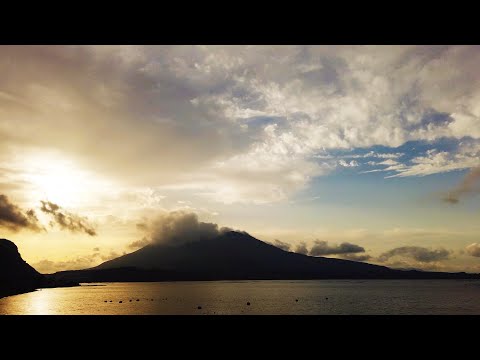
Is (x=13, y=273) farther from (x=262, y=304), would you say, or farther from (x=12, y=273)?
(x=262, y=304)

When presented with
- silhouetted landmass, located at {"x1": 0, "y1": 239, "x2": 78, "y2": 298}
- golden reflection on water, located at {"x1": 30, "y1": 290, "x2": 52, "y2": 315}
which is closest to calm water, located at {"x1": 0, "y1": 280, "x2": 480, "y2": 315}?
golden reflection on water, located at {"x1": 30, "y1": 290, "x2": 52, "y2": 315}

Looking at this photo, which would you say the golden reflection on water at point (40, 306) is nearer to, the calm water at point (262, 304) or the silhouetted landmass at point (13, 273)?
the calm water at point (262, 304)

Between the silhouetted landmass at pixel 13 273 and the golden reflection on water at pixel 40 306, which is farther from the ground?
the silhouetted landmass at pixel 13 273

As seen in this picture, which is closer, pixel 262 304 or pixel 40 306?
pixel 262 304

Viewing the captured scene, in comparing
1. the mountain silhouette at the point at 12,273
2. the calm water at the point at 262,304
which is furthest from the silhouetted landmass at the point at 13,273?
the calm water at the point at 262,304

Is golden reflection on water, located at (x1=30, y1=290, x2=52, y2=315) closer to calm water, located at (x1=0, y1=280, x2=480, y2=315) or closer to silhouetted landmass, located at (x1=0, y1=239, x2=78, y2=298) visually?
calm water, located at (x1=0, y1=280, x2=480, y2=315)

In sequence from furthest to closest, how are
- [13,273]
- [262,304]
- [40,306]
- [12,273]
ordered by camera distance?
1. [13,273]
2. [12,273]
3. [40,306]
4. [262,304]

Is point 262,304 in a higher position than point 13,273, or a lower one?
lower

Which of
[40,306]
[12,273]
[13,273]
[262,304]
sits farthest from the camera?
[13,273]

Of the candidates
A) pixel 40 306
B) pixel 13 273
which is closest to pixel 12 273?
pixel 13 273
